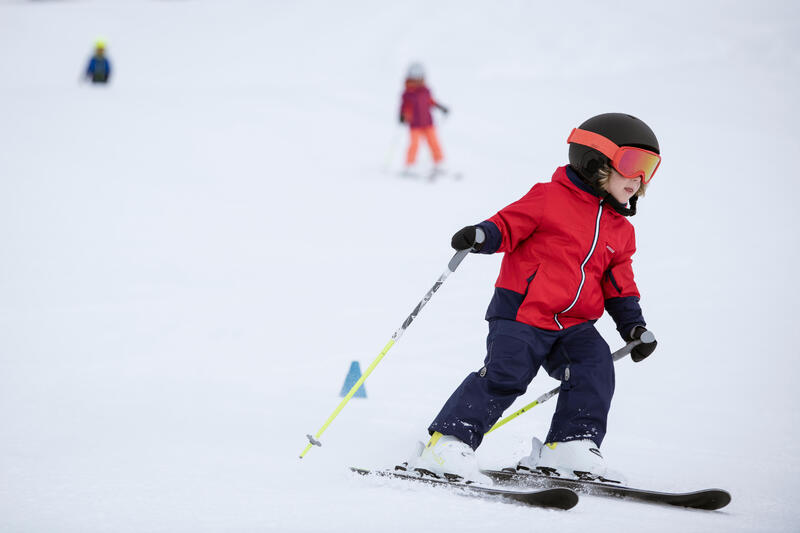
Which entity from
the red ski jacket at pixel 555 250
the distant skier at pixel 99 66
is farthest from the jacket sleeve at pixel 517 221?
the distant skier at pixel 99 66

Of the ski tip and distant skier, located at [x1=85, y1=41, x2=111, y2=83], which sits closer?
the ski tip

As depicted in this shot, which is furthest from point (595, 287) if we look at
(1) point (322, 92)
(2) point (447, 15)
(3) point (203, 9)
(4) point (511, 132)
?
(3) point (203, 9)

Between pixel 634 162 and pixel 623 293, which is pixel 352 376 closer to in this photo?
pixel 623 293

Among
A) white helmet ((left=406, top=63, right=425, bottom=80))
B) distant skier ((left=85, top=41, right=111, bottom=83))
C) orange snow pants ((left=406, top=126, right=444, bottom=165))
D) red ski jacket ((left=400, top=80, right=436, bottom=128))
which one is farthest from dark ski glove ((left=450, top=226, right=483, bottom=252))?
distant skier ((left=85, top=41, right=111, bottom=83))

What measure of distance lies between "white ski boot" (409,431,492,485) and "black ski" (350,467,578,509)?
50 millimetres

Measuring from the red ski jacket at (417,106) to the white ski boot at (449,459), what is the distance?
7938 millimetres

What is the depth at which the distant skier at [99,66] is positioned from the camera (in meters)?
16.2

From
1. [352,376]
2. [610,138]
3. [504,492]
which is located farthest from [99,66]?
[504,492]

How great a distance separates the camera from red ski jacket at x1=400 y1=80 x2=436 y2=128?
34.3 feet

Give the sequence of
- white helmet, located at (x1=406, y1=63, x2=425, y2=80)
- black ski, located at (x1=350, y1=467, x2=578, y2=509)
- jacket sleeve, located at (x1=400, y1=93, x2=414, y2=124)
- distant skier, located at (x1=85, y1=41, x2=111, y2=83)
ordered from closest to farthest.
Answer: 1. black ski, located at (x1=350, y1=467, x2=578, y2=509)
2. jacket sleeve, located at (x1=400, y1=93, x2=414, y2=124)
3. white helmet, located at (x1=406, y1=63, x2=425, y2=80)
4. distant skier, located at (x1=85, y1=41, x2=111, y2=83)

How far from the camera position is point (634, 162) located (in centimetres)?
298

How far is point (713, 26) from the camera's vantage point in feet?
66.8

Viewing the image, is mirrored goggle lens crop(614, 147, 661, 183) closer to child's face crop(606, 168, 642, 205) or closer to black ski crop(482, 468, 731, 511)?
child's face crop(606, 168, 642, 205)

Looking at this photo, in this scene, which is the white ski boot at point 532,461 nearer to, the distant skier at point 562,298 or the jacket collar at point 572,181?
the distant skier at point 562,298
